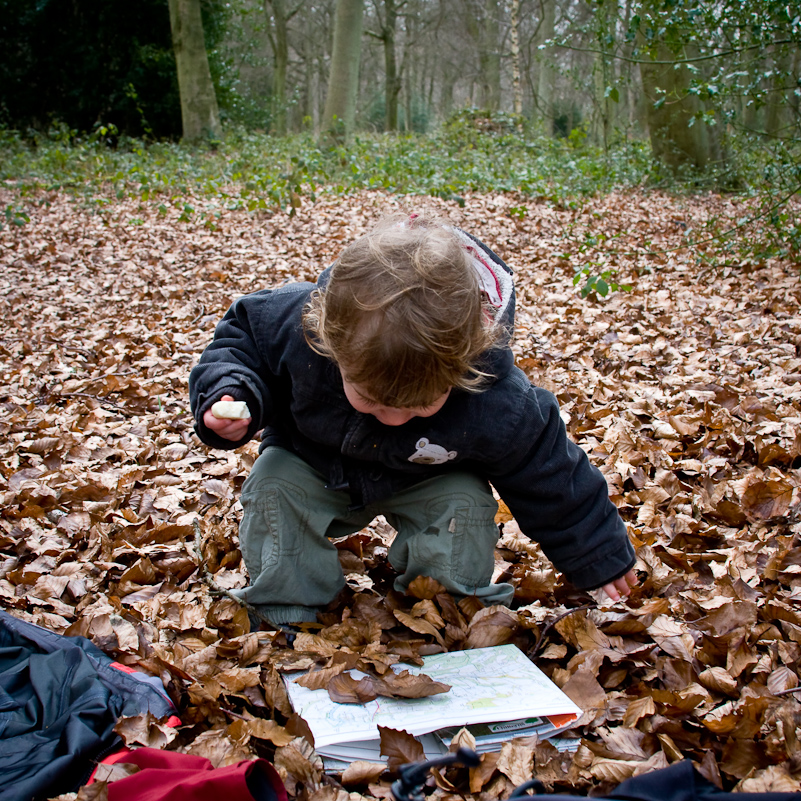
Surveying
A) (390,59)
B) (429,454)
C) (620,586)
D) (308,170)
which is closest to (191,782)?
(429,454)

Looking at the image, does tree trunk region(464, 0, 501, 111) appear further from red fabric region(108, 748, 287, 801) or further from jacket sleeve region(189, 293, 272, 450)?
red fabric region(108, 748, 287, 801)

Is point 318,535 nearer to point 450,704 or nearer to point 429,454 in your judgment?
point 429,454

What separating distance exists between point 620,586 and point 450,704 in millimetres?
560

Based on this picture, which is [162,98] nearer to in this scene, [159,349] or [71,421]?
[159,349]

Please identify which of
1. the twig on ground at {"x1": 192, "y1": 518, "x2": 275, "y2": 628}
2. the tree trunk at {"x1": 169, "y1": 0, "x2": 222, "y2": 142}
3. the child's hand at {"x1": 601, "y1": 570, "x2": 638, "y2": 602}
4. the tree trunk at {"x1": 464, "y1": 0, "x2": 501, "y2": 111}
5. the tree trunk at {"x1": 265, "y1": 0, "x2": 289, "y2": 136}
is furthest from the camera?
the tree trunk at {"x1": 464, "y1": 0, "x2": 501, "y2": 111}

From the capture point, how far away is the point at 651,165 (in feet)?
30.7

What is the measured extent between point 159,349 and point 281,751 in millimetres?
3128

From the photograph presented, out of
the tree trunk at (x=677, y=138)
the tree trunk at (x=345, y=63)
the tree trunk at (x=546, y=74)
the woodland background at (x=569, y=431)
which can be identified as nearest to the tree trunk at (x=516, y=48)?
the tree trunk at (x=546, y=74)

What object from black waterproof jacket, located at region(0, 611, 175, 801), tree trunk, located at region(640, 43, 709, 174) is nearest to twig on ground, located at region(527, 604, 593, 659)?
black waterproof jacket, located at region(0, 611, 175, 801)

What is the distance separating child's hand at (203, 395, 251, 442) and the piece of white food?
0.03 feet

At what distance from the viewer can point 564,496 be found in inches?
68.2

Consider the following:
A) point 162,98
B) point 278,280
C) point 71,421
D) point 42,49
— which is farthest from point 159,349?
point 42,49

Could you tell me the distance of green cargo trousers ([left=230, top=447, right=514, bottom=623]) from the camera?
1.86 meters

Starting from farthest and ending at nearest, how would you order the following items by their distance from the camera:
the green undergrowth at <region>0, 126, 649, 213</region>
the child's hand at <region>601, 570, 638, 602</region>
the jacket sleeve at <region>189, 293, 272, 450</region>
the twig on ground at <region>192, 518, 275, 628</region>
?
the green undergrowth at <region>0, 126, 649, 213</region>
the twig on ground at <region>192, 518, 275, 628</region>
the child's hand at <region>601, 570, 638, 602</region>
the jacket sleeve at <region>189, 293, 272, 450</region>
